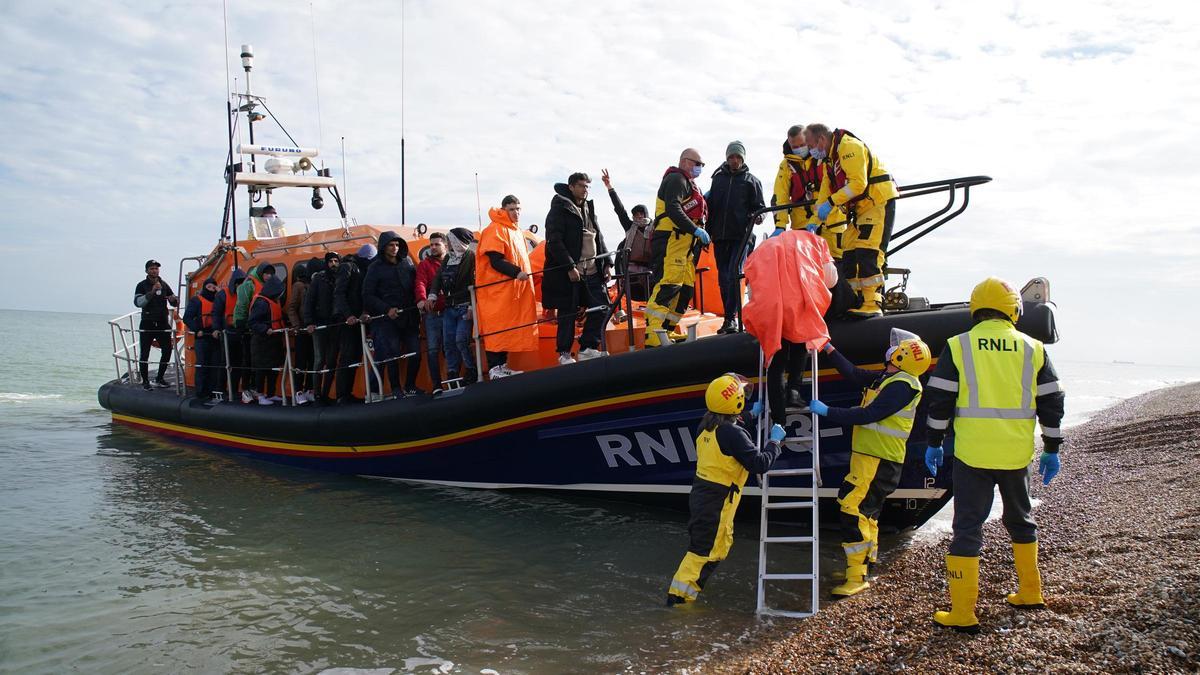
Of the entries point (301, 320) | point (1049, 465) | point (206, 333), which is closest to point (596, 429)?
point (1049, 465)

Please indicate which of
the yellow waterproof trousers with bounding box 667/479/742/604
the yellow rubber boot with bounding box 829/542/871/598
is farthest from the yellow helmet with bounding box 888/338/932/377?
the yellow waterproof trousers with bounding box 667/479/742/604

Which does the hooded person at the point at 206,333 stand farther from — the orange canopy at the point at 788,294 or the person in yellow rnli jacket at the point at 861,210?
the person in yellow rnli jacket at the point at 861,210

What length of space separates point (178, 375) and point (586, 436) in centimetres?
609

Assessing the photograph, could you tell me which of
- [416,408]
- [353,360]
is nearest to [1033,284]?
[416,408]

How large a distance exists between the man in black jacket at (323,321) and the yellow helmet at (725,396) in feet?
12.9

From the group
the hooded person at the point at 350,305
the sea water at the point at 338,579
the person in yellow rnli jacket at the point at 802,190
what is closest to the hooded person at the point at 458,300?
the hooded person at the point at 350,305

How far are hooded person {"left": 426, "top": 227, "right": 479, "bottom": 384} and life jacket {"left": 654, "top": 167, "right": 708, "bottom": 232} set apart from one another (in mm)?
1713

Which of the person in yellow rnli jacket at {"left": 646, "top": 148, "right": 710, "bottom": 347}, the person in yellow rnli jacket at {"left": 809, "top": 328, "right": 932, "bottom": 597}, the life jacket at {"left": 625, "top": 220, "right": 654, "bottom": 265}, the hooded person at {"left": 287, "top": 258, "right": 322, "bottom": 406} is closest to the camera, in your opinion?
the person in yellow rnli jacket at {"left": 809, "top": 328, "right": 932, "bottom": 597}

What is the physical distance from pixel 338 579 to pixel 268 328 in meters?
3.71

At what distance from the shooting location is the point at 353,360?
7.17 m

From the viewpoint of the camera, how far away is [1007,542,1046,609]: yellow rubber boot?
11.2 ft

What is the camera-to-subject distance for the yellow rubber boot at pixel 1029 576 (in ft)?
11.2

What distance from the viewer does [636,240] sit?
664cm

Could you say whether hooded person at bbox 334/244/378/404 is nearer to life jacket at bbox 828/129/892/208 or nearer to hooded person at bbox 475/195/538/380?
hooded person at bbox 475/195/538/380
